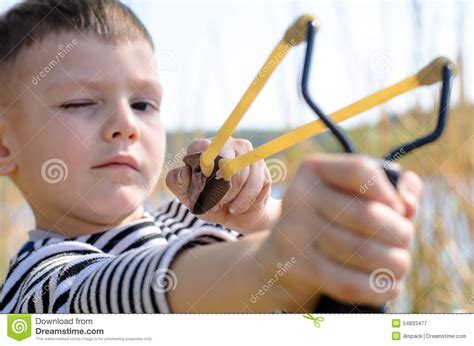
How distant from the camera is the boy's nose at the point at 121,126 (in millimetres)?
588

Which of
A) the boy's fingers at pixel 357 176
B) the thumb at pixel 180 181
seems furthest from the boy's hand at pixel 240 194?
the boy's fingers at pixel 357 176

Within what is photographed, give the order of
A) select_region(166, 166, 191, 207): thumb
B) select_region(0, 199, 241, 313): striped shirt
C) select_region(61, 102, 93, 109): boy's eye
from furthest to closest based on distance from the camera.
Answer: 1. select_region(61, 102, 93, 109): boy's eye
2. select_region(166, 166, 191, 207): thumb
3. select_region(0, 199, 241, 313): striped shirt

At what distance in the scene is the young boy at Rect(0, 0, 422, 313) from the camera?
265 millimetres

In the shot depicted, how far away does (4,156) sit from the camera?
689mm

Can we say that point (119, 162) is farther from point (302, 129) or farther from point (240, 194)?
point (302, 129)

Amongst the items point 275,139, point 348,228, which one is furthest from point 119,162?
point 348,228

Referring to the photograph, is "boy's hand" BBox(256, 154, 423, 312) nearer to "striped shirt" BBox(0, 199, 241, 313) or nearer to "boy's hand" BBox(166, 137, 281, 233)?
"striped shirt" BBox(0, 199, 241, 313)

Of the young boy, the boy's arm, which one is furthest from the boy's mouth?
the boy's arm

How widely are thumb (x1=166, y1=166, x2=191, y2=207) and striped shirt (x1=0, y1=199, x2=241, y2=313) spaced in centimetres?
4

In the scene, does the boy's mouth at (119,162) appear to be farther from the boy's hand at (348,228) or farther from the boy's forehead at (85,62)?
the boy's hand at (348,228)
